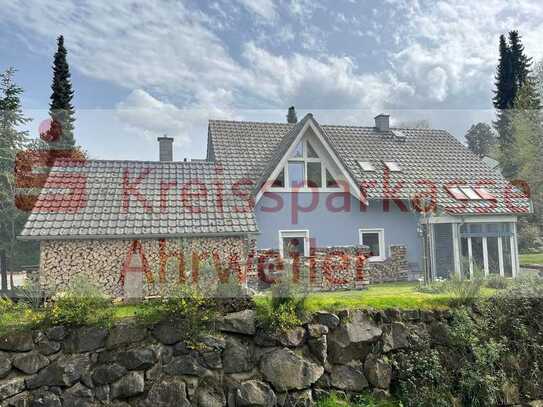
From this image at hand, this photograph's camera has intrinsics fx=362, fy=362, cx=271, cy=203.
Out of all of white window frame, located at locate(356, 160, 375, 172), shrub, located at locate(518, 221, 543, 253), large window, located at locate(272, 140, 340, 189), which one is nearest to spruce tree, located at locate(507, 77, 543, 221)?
shrub, located at locate(518, 221, 543, 253)

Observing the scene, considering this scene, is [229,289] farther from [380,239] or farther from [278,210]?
[380,239]

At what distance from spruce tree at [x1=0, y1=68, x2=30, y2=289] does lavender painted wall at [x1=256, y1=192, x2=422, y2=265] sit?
12.2 m

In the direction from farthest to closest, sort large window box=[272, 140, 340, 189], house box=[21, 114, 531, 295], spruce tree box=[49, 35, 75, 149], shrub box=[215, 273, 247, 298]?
1. spruce tree box=[49, 35, 75, 149]
2. large window box=[272, 140, 340, 189]
3. house box=[21, 114, 531, 295]
4. shrub box=[215, 273, 247, 298]

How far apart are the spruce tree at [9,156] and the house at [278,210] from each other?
7.25 metres

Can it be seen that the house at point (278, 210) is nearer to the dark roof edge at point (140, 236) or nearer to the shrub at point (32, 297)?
the dark roof edge at point (140, 236)

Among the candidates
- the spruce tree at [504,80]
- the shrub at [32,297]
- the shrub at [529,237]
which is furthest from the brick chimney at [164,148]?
the spruce tree at [504,80]

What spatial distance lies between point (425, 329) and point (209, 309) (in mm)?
4054

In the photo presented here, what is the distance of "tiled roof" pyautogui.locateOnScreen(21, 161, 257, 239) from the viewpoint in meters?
9.55

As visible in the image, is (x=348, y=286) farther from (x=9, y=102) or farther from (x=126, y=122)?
(x=9, y=102)

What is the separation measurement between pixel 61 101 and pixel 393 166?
17232mm

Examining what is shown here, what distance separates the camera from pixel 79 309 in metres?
5.75

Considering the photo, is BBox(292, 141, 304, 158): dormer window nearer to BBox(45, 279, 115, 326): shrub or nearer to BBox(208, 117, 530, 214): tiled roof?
BBox(208, 117, 530, 214): tiled roof

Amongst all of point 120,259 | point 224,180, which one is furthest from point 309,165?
point 120,259

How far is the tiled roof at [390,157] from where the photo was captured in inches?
491
